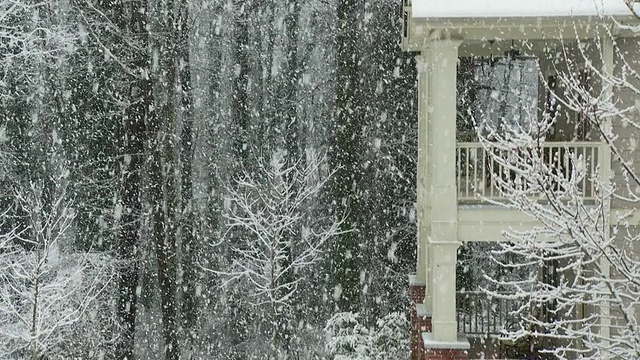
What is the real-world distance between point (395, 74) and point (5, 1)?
384 inches

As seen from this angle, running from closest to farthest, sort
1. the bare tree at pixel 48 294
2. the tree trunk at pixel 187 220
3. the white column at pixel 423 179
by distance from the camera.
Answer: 1. the white column at pixel 423 179
2. the bare tree at pixel 48 294
3. the tree trunk at pixel 187 220

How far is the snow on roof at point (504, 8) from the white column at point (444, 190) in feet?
2.03

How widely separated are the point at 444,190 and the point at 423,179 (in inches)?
139

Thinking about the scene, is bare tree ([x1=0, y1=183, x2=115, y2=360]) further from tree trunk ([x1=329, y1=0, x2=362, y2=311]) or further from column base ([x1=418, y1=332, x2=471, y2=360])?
column base ([x1=418, y1=332, x2=471, y2=360])

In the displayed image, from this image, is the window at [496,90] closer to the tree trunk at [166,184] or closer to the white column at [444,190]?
the tree trunk at [166,184]

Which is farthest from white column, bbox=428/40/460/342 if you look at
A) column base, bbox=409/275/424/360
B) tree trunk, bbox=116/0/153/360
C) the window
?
tree trunk, bbox=116/0/153/360

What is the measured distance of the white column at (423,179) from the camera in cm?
1300

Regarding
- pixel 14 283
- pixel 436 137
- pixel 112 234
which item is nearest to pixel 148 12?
pixel 112 234

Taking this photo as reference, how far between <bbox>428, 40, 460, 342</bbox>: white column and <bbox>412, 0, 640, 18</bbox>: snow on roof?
24.3 inches

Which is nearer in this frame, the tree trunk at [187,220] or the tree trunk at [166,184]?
the tree trunk at [166,184]

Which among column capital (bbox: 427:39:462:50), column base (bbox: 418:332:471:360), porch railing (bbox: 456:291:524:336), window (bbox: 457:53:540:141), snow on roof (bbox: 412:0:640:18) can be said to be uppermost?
window (bbox: 457:53:540:141)

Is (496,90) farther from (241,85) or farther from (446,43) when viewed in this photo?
(446,43)

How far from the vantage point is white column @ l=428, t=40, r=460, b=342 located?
10.2 m

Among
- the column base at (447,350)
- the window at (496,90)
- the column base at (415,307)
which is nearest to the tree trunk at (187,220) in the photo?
the window at (496,90)
